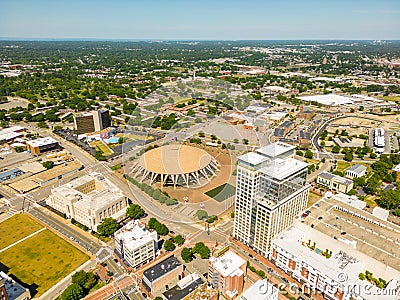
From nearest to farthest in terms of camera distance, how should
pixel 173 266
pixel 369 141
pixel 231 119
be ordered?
pixel 173 266, pixel 369 141, pixel 231 119

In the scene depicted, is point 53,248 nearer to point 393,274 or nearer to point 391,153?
point 393,274

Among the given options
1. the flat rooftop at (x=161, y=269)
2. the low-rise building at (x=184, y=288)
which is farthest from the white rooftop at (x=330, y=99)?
the low-rise building at (x=184, y=288)

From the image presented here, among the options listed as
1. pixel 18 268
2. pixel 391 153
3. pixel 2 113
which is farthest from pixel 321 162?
pixel 2 113

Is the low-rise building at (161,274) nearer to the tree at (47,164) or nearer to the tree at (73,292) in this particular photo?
the tree at (73,292)

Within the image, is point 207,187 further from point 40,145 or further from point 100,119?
point 100,119

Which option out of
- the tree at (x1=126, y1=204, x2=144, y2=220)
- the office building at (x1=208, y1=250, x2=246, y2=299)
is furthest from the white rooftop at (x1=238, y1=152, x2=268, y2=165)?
the tree at (x1=126, y1=204, x2=144, y2=220)

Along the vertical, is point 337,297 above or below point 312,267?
below

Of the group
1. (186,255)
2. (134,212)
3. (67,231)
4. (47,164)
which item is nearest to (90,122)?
(47,164)
